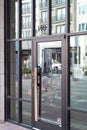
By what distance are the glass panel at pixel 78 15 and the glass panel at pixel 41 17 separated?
0.83m

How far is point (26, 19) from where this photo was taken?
8016 mm

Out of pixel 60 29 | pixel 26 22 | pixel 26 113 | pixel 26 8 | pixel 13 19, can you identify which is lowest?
pixel 26 113

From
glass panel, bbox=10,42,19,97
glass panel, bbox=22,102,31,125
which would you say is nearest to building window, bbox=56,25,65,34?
glass panel, bbox=10,42,19,97

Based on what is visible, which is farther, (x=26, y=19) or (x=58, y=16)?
(x=26, y=19)

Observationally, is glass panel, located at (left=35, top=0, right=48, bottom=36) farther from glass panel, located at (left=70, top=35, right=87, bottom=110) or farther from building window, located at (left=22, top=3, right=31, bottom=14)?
glass panel, located at (left=70, top=35, right=87, bottom=110)

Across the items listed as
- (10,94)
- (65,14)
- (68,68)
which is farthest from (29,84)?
(65,14)

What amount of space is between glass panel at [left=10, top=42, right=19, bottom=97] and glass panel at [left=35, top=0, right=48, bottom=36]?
90cm

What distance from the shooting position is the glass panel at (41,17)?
7.47m

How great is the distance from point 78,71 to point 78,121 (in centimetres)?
103

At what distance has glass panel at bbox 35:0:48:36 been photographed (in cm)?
747

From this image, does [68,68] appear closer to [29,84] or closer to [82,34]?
[82,34]

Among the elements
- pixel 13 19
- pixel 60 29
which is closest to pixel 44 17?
pixel 60 29

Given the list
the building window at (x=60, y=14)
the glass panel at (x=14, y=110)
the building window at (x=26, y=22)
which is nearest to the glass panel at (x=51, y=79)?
the building window at (x=60, y=14)

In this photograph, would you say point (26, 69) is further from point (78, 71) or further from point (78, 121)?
point (78, 121)
